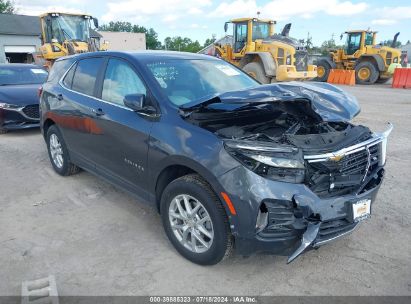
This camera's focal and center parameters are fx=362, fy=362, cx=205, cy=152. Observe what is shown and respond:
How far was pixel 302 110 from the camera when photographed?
10.4 ft

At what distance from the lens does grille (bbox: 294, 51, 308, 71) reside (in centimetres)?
1456

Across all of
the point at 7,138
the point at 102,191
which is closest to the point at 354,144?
the point at 102,191

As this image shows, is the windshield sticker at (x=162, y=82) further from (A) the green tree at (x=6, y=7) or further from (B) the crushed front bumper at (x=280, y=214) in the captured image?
(A) the green tree at (x=6, y=7)

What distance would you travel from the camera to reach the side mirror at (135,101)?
10.8ft

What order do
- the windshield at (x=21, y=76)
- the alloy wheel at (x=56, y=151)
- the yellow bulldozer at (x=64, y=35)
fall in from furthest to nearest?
the yellow bulldozer at (x=64, y=35) < the windshield at (x=21, y=76) < the alloy wheel at (x=56, y=151)

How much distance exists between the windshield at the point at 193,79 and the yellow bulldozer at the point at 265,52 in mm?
9624

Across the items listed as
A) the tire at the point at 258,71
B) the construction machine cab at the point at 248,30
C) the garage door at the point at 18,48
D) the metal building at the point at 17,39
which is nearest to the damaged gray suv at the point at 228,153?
the tire at the point at 258,71

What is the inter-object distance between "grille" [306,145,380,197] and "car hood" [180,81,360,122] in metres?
0.46

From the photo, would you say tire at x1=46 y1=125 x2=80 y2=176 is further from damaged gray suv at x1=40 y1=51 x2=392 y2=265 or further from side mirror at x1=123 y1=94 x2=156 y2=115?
side mirror at x1=123 y1=94 x2=156 y2=115

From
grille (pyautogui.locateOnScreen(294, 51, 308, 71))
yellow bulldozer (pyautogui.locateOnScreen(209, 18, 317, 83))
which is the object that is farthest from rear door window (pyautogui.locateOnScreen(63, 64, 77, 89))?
grille (pyautogui.locateOnScreen(294, 51, 308, 71))

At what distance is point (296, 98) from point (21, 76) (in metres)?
8.17

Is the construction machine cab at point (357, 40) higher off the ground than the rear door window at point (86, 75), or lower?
higher

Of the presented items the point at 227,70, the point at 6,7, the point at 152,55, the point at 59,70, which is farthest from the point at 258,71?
the point at 6,7

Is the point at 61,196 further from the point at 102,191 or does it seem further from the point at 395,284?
the point at 395,284
